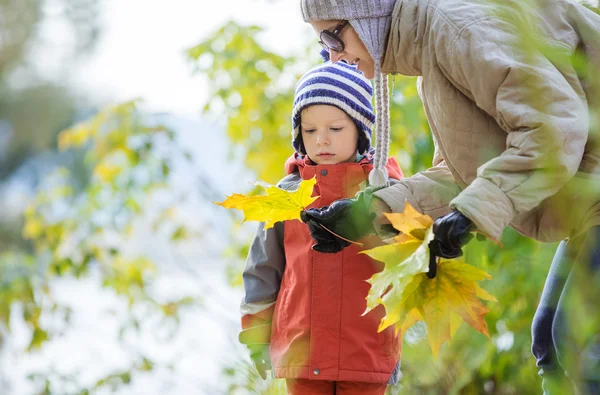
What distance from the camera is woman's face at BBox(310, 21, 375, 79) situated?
178 cm

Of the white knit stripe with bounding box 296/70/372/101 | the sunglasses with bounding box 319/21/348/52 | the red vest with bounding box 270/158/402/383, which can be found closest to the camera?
the sunglasses with bounding box 319/21/348/52

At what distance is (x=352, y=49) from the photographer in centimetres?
179

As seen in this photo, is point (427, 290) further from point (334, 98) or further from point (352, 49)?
point (334, 98)

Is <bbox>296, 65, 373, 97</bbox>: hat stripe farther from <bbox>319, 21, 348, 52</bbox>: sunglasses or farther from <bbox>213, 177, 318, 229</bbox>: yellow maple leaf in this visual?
<bbox>213, 177, 318, 229</bbox>: yellow maple leaf

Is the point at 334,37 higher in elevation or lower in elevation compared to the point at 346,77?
higher

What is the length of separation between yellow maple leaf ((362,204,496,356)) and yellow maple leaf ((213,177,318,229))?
0.29m

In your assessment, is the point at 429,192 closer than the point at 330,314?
Yes

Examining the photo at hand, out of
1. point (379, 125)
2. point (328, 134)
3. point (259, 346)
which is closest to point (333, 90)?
point (328, 134)

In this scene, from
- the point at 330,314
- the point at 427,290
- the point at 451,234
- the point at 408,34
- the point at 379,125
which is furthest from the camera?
the point at 330,314

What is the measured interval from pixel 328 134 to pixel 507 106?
0.67 meters

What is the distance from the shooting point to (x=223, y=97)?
3.71 m

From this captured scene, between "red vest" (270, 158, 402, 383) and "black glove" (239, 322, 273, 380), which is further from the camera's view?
"black glove" (239, 322, 273, 380)

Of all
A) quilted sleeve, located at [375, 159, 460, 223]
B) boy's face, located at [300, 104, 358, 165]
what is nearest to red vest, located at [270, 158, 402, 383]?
boy's face, located at [300, 104, 358, 165]

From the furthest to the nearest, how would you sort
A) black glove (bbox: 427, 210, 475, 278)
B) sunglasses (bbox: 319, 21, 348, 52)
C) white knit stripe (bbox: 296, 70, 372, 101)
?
white knit stripe (bbox: 296, 70, 372, 101)
sunglasses (bbox: 319, 21, 348, 52)
black glove (bbox: 427, 210, 475, 278)
